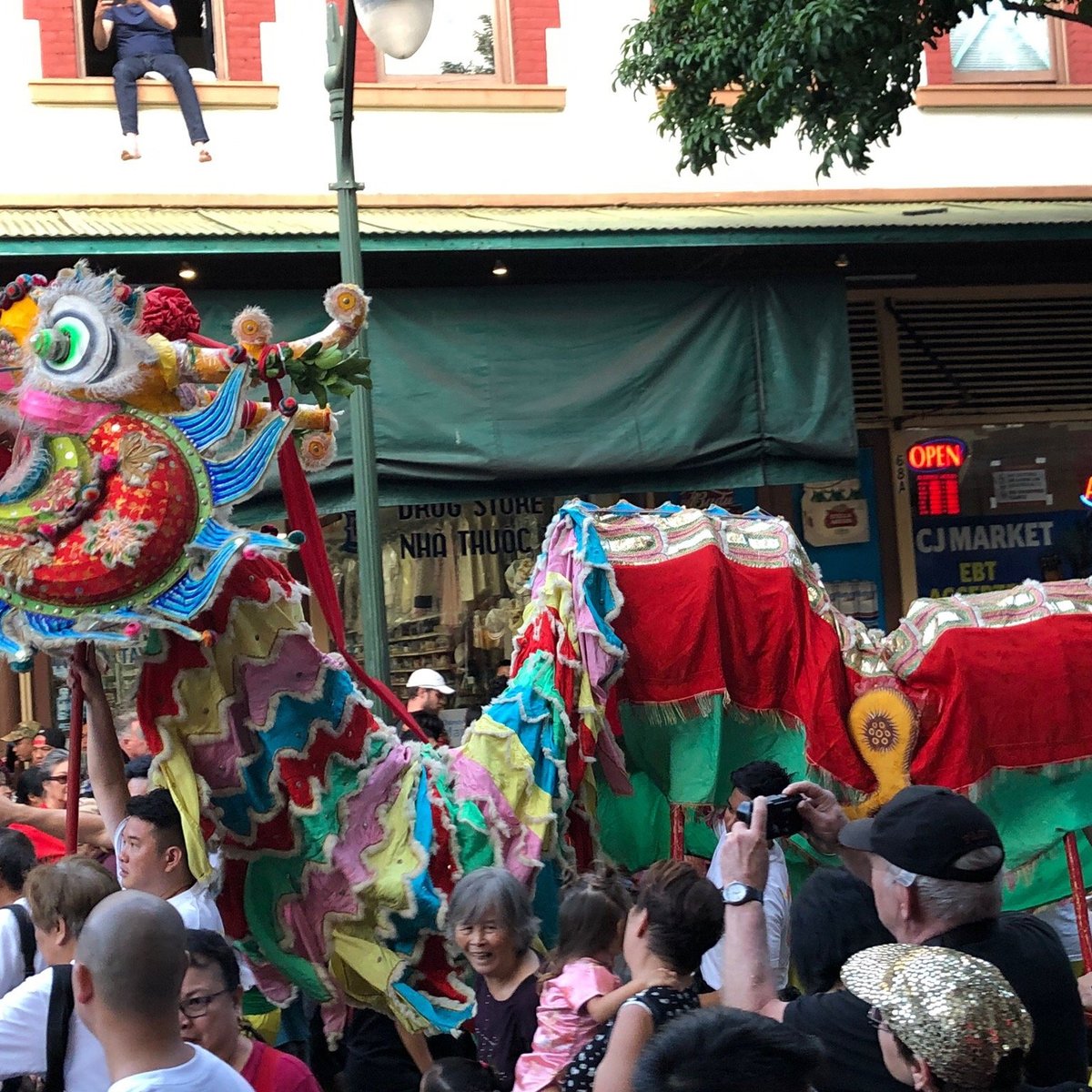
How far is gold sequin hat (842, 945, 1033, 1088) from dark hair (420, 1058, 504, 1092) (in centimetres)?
153

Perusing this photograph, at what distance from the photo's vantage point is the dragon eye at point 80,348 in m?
4.71

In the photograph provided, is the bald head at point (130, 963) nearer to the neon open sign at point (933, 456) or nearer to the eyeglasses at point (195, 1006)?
the eyeglasses at point (195, 1006)

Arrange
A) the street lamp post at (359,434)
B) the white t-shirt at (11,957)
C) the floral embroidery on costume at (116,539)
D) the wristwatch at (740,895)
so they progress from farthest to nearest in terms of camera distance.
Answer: the street lamp post at (359,434)
the floral embroidery on costume at (116,539)
the white t-shirt at (11,957)
the wristwatch at (740,895)

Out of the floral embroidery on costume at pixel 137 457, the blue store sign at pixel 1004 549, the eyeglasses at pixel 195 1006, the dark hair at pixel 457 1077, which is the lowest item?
the dark hair at pixel 457 1077

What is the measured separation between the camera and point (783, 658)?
5.96 m

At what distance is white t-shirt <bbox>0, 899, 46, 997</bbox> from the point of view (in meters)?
4.25

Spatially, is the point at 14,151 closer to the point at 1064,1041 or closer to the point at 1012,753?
the point at 1012,753

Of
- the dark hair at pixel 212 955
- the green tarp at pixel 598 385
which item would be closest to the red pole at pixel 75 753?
the dark hair at pixel 212 955

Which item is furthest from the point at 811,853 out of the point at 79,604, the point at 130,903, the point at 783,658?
the point at 130,903

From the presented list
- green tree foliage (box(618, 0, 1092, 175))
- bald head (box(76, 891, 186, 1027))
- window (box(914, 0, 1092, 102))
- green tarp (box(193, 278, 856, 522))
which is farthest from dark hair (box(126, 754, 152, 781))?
window (box(914, 0, 1092, 102))

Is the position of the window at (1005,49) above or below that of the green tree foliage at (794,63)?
above

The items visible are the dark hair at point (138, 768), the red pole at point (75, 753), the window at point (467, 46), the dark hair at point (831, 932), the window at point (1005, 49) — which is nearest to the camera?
the dark hair at point (831, 932)

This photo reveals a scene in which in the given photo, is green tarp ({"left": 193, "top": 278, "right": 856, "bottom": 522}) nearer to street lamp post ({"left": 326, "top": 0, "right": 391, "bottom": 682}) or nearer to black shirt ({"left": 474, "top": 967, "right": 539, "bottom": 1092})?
street lamp post ({"left": 326, "top": 0, "right": 391, "bottom": 682})

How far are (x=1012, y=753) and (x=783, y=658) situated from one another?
0.94 m
